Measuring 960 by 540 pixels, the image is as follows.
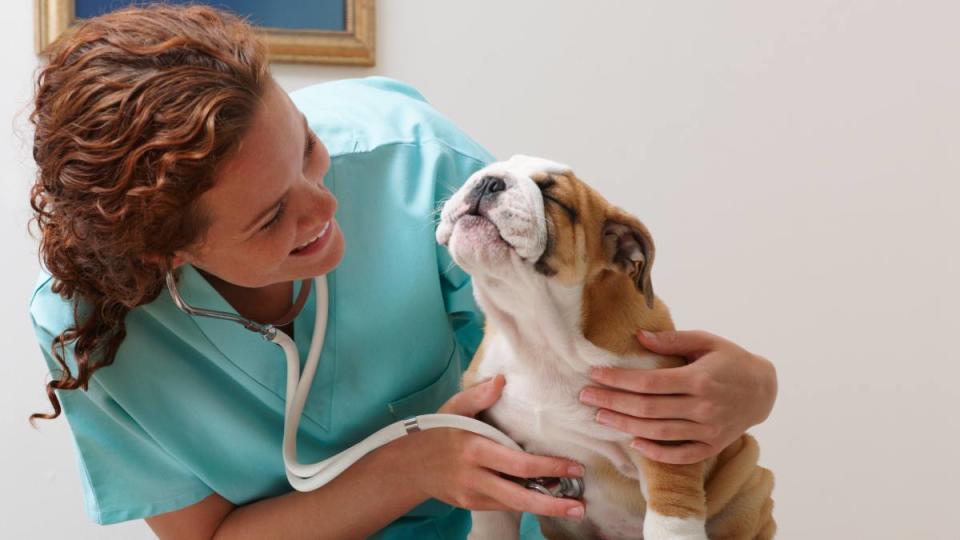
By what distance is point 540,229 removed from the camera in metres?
0.91

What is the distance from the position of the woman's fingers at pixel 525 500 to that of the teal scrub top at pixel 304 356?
16 centimetres

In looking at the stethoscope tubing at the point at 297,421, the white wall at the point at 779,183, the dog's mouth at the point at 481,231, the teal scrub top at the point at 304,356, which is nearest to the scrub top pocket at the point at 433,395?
the teal scrub top at the point at 304,356

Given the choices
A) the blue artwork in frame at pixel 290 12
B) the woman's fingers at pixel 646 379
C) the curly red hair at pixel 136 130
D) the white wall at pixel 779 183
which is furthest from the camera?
the white wall at pixel 779 183

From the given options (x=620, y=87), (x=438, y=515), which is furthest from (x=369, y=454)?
(x=620, y=87)

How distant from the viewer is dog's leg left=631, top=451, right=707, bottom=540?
0.93 meters

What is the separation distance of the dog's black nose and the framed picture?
81 centimetres

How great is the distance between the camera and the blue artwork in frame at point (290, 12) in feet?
5.32

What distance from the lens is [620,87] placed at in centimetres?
177

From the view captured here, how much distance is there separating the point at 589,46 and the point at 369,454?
91cm

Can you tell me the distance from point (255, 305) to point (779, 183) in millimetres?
1069

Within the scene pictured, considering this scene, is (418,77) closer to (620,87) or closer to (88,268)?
(620,87)

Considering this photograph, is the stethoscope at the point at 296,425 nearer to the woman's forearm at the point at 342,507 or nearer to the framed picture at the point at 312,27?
the woman's forearm at the point at 342,507

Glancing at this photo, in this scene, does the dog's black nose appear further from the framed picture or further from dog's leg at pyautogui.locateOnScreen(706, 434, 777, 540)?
the framed picture

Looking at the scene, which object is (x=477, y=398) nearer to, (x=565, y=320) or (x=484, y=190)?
(x=565, y=320)
